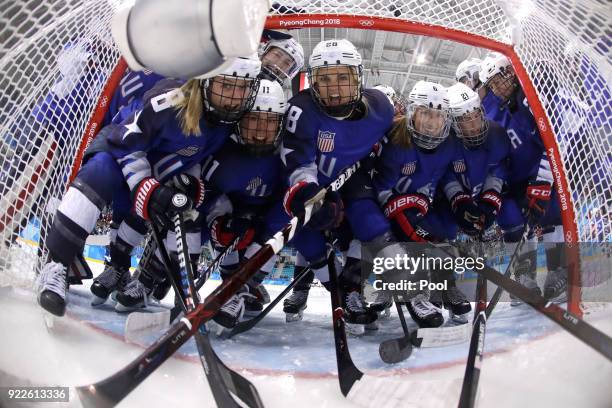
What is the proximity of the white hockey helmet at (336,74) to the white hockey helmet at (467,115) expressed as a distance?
20.9 inches

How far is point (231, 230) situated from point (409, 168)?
76 centimetres

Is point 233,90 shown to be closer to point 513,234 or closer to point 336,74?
point 336,74

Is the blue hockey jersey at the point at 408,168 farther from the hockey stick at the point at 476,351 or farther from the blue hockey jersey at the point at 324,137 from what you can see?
the hockey stick at the point at 476,351

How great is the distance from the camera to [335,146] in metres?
1.64

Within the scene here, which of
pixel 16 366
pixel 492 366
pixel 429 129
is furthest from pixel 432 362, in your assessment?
pixel 16 366

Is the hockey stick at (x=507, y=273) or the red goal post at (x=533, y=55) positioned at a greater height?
the red goal post at (x=533, y=55)

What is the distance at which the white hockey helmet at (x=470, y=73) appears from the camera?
2463 mm

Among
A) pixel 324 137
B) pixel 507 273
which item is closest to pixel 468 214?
pixel 507 273

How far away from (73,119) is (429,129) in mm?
1315

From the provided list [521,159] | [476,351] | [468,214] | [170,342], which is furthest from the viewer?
[521,159]

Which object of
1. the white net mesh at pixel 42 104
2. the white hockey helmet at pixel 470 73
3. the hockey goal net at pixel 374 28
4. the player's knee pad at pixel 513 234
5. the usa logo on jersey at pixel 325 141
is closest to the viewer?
the white net mesh at pixel 42 104

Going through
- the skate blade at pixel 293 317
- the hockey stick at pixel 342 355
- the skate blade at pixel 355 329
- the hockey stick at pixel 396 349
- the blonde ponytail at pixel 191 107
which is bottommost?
the skate blade at pixel 293 317

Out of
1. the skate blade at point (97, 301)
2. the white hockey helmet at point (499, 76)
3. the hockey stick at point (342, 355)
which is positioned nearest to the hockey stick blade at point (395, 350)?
the hockey stick at point (342, 355)

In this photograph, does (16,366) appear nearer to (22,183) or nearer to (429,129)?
(22,183)
